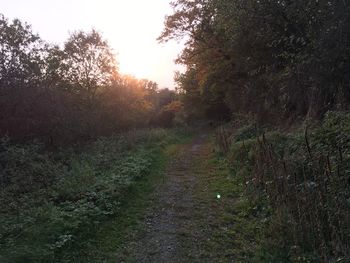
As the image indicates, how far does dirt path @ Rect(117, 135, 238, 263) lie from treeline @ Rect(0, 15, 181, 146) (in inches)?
417

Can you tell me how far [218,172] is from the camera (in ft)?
44.3

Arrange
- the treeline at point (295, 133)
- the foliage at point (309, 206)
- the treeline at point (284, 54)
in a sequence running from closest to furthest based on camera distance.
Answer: the foliage at point (309, 206)
the treeline at point (295, 133)
the treeline at point (284, 54)

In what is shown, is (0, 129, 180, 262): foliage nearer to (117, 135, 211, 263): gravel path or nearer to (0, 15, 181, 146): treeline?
(117, 135, 211, 263): gravel path

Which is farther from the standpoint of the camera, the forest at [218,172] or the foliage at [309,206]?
the forest at [218,172]

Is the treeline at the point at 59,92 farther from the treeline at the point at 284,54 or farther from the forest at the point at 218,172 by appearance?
the treeline at the point at 284,54

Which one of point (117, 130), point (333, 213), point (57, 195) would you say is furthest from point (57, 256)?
point (117, 130)

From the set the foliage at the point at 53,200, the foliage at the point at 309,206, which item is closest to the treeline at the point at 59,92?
the foliage at the point at 53,200

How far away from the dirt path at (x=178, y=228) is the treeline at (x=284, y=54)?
4878 mm

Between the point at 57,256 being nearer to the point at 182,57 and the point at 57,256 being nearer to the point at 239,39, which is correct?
the point at 239,39

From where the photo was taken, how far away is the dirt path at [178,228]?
640cm

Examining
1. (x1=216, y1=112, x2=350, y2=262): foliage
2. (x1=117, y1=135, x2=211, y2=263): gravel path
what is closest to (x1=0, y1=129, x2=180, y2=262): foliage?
(x1=117, y1=135, x2=211, y2=263): gravel path

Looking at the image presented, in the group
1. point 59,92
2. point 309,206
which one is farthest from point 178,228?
point 59,92

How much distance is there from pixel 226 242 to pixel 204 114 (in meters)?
41.4

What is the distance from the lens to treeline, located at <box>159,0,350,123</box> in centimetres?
1050
